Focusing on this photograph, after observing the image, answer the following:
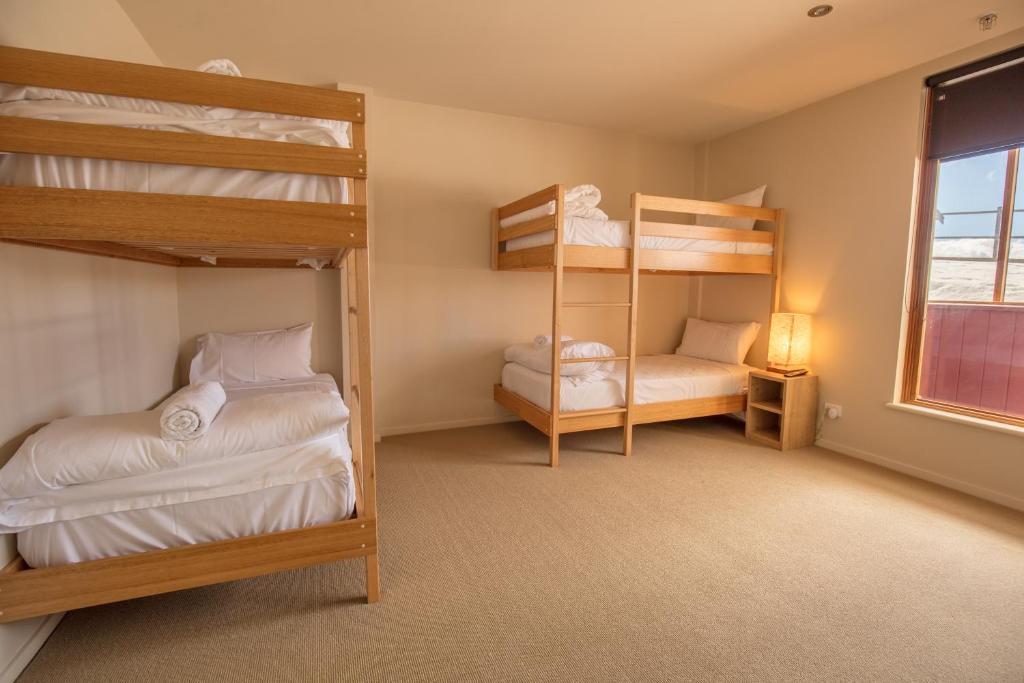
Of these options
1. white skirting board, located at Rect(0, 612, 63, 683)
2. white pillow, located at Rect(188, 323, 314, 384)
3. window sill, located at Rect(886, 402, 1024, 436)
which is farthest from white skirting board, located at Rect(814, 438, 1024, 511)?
white skirting board, located at Rect(0, 612, 63, 683)

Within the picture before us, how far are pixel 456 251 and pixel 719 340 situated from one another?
2.33 metres

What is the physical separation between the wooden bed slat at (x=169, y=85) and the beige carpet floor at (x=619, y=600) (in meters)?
1.68

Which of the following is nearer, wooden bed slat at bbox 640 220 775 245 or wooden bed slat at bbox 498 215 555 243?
wooden bed slat at bbox 498 215 555 243

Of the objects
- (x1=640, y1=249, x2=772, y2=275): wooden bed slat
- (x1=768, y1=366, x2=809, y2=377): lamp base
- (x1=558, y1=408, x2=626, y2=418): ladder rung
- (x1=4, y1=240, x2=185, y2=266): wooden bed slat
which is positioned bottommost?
(x1=558, y1=408, x2=626, y2=418): ladder rung

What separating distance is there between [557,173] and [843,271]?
226 centimetres

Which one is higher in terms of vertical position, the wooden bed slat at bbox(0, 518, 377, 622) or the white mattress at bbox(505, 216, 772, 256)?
the white mattress at bbox(505, 216, 772, 256)

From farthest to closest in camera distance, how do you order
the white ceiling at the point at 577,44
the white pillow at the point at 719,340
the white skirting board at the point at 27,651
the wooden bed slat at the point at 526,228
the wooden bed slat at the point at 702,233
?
the white pillow at the point at 719,340 → the wooden bed slat at the point at 702,233 → the wooden bed slat at the point at 526,228 → the white ceiling at the point at 577,44 → the white skirting board at the point at 27,651

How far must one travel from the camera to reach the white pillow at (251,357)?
2990mm

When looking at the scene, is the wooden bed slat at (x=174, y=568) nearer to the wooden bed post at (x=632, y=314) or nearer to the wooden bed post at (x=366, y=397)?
the wooden bed post at (x=366, y=397)

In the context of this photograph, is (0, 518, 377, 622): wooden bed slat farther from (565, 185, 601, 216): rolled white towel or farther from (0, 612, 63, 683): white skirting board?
(565, 185, 601, 216): rolled white towel

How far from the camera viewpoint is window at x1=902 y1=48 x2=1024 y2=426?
8.48 feet

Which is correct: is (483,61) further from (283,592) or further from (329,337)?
(283,592)

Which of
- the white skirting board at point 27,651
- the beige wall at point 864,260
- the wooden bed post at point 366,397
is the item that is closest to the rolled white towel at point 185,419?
the wooden bed post at point 366,397

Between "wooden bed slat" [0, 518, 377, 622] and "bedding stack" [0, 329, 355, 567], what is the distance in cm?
5
